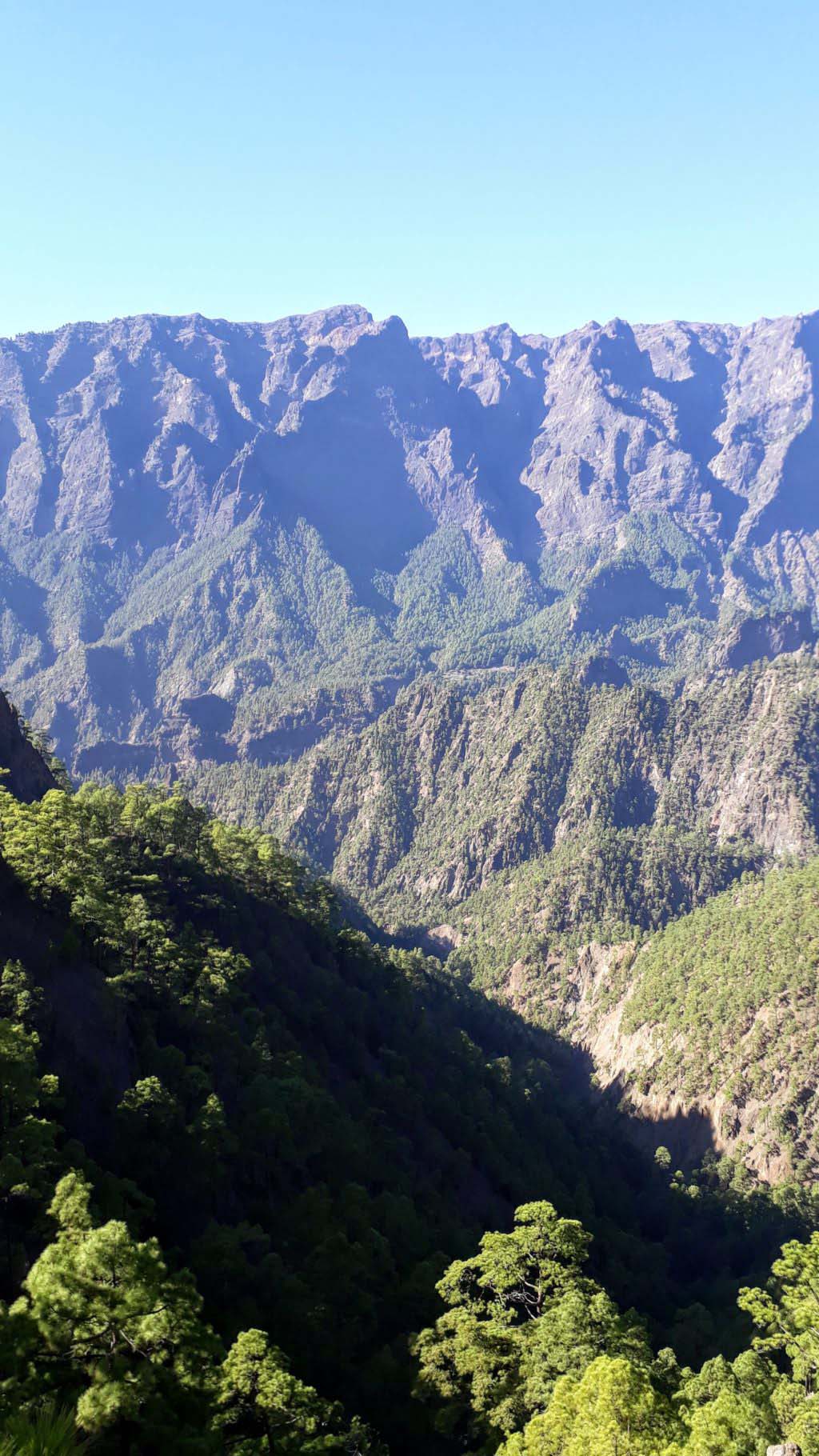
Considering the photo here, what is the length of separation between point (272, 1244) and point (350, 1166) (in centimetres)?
1466

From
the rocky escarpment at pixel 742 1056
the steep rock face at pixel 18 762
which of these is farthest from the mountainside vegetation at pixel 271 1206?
the rocky escarpment at pixel 742 1056

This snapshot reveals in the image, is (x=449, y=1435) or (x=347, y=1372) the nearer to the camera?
(x=449, y=1435)

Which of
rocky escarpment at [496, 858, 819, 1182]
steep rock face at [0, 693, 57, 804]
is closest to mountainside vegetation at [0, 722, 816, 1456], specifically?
steep rock face at [0, 693, 57, 804]

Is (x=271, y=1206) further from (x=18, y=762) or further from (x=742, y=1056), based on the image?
(x=742, y=1056)

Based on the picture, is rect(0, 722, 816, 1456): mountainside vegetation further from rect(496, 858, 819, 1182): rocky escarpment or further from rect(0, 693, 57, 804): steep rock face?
rect(496, 858, 819, 1182): rocky escarpment

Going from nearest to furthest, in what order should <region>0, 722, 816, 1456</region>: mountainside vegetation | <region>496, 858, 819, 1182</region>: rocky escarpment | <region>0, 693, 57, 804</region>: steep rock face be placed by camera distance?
<region>0, 722, 816, 1456</region>: mountainside vegetation < <region>0, 693, 57, 804</region>: steep rock face < <region>496, 858, 819, 1182</region>: rocky escarpment

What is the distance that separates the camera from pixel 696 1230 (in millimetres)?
124000

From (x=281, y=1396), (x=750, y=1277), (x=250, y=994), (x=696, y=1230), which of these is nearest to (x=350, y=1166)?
(x=250, y=994)

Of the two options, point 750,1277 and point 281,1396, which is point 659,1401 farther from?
point 750,1277

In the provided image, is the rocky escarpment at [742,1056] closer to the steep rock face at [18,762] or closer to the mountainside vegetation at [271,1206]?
the mountainside vegetation at [271,1206]

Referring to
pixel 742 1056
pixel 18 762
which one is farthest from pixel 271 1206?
pixel 742 1056

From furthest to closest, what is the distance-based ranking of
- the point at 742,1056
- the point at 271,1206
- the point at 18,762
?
the point at 742,1056 < the point at 18,762 < the point at 271,1206

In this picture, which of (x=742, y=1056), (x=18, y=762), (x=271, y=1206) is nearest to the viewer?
(x=271, y=1206)

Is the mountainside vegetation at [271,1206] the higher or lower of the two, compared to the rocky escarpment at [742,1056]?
lower
